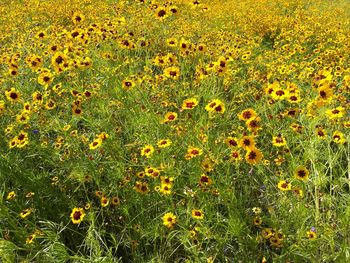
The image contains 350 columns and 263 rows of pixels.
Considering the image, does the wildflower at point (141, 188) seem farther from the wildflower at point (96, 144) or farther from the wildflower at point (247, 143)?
the wildflower at point (247, 143)

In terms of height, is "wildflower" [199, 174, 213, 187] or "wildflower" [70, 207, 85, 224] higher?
"wildflower" [199, 174, 213, 187]

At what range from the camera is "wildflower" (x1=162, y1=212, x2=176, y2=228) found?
208 centimetres

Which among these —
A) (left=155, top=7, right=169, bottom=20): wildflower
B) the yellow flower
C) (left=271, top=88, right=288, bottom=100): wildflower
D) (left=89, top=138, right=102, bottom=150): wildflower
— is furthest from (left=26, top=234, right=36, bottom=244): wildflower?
(left=155, top=7, right=169, bottom=20): wildflower

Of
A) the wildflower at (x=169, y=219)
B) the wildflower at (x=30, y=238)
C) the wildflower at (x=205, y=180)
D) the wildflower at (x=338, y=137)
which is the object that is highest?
the wildflower at (x=338, y=137)

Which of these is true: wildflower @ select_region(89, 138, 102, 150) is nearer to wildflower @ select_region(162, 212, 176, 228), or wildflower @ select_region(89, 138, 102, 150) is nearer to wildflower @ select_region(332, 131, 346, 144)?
wildflower @ select_region(162, 212, 176, 228)

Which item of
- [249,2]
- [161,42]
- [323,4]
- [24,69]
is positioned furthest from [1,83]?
[323,4]

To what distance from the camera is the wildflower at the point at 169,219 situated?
2076 mm

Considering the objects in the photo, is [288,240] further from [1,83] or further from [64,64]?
[1,83]

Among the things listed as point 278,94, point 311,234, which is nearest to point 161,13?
point 278,94

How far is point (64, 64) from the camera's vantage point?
314cm

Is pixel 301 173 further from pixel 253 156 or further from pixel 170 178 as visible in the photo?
pixel 170 178

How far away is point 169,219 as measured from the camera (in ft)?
7.02

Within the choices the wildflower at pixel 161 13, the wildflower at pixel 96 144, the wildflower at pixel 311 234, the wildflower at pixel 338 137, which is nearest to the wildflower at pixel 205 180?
the wildflower at pixel 311 234

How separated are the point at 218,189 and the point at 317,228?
2.03ft
